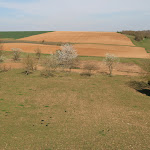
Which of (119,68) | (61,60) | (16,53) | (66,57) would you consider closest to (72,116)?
(66,57)

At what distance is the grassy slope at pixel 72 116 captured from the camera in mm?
16516

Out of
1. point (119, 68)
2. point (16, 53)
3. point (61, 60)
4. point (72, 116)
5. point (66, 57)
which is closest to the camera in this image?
point (72, 116)

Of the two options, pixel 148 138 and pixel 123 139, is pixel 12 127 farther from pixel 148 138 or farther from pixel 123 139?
pixel 148 138

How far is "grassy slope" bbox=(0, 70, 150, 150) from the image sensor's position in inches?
650

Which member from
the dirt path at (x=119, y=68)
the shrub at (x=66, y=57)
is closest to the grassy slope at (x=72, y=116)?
the shrub at (x=66, y=57)

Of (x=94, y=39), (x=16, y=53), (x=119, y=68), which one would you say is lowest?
(x=119, y=68)

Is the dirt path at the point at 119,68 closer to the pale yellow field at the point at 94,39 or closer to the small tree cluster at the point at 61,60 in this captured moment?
the small tree cluster at the point at 61,60

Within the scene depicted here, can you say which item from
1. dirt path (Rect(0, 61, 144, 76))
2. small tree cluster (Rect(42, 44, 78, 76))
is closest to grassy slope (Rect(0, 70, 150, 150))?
small tree cluster (Rect(42, 44, 78, 76))

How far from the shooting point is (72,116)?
898 inches

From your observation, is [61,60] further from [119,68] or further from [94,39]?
[94,39]

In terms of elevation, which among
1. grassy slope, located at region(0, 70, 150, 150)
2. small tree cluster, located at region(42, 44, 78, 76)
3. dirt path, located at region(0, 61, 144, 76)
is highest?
small tree cluster, located at region(42, 44, 78, 76)

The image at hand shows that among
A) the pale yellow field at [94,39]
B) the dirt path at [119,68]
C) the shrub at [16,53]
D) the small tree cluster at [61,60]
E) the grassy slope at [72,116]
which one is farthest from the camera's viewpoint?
the pale yellow field at [94,39]

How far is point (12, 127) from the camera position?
747 inches

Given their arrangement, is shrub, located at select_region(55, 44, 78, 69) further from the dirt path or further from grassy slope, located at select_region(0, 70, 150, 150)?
grassy slope, located at select_region(0, 70, 150, 150)
